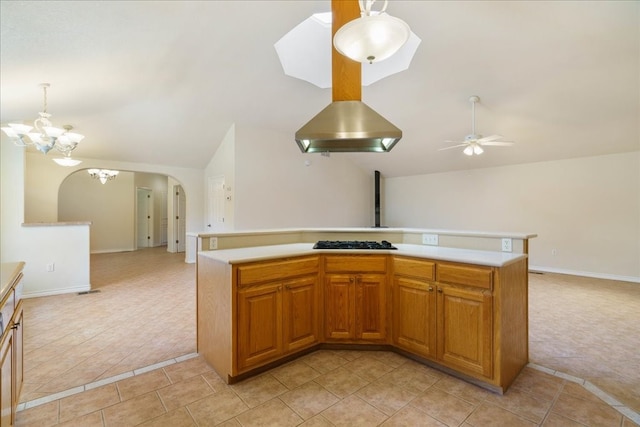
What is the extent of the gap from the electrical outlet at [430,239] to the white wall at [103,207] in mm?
9191

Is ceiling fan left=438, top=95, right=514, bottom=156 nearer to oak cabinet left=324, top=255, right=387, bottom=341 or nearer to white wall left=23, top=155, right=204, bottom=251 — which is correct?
oak cabinet left=324, top=255, right=387, bottom=341

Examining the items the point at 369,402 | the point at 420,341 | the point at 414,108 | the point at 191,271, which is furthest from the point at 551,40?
the point at 191,271

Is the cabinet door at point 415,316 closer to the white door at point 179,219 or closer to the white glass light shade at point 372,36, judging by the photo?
the white glass light shade at point 372,36

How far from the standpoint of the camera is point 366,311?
2.48m

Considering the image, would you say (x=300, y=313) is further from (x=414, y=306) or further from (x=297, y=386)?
(x=414, y=306)

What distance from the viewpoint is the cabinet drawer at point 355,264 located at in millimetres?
2441

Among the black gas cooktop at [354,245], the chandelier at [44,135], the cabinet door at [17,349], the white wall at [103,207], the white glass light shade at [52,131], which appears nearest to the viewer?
the cabinet door at [17,349]

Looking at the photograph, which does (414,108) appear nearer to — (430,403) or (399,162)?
(399,162)

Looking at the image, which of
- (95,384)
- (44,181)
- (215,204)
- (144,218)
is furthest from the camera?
(144,218)

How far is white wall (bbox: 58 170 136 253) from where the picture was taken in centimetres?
806

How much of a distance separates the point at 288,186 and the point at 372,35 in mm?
5153

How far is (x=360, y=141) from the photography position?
2.37 meters

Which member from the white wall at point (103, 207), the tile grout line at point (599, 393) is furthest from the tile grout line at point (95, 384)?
the white wall at point (103, 207)

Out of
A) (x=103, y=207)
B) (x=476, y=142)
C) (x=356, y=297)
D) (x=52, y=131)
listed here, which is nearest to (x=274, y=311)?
(x=356, y=297)
